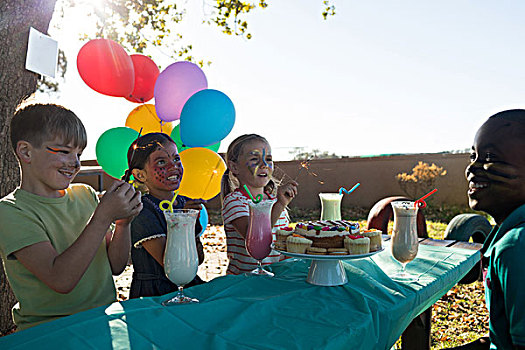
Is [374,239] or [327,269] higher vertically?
[374,239]

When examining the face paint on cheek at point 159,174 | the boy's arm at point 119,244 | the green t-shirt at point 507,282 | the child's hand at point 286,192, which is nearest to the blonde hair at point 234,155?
the child's hand at point 286,192

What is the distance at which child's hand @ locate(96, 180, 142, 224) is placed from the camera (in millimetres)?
1437

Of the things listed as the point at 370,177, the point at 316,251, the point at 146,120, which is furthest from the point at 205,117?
the point at 370,177

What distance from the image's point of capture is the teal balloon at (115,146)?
3.36m

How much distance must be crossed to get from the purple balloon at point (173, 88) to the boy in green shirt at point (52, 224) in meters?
1.90

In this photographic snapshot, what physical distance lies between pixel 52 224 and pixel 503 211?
163 cm

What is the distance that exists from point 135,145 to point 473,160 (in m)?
1.59

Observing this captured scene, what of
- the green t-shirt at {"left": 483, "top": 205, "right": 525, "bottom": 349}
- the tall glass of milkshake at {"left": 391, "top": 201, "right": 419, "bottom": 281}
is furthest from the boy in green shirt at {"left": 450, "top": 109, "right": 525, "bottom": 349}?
the tall glass of milkshake at {"left": 391, "top": 201, "right": 419, "bottom": 281}

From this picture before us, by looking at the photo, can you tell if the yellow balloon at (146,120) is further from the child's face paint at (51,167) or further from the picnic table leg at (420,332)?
the picnic table leg at (420,332)

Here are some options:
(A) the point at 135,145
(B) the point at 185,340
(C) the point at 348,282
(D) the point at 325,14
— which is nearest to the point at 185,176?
(A) the point at 135,145

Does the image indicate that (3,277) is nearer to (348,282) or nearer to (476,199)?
(348,282)

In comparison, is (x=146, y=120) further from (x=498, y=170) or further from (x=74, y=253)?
(x=498, y=170)

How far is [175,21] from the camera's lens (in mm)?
7375

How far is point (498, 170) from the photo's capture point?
1159 mm
